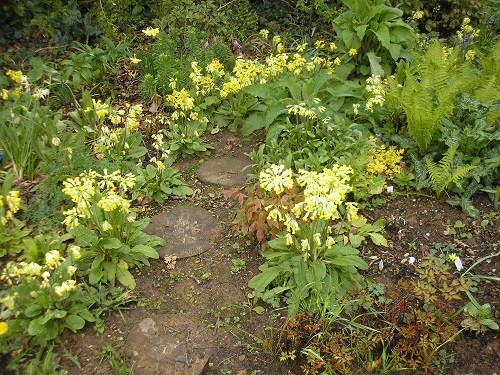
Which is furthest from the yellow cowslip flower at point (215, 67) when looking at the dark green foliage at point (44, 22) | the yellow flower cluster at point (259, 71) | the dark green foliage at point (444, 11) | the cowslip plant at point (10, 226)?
the dark green foliage at point (444, 11)

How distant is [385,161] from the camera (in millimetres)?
4492

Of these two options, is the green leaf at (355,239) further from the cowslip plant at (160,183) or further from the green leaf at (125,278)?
the green leaf at (125,278)

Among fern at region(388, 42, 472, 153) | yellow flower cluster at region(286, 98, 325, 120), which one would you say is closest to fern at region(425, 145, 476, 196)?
fern at region(388, 42, 472, 153)

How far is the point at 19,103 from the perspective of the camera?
461 cm

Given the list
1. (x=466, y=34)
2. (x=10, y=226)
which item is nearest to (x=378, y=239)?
(x=10, y=226)

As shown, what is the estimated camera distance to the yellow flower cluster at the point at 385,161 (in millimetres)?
4371

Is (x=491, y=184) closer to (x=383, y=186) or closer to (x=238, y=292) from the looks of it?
(x=383, y=186)

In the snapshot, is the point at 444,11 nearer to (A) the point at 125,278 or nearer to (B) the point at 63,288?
(A) the point at 125,278

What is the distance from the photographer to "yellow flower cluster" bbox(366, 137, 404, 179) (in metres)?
4.37

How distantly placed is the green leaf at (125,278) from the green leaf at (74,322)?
0.40 meters

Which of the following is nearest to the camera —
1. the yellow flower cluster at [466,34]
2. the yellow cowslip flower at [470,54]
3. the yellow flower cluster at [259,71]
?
the yellow flower cluster at [259,71]

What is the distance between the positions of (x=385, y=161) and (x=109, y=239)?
2459mm

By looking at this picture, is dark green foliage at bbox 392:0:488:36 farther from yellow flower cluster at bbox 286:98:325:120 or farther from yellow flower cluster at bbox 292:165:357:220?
yellow flower cluster at bbox 292:165:357:220

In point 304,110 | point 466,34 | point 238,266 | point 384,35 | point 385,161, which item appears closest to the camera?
point 238,266
